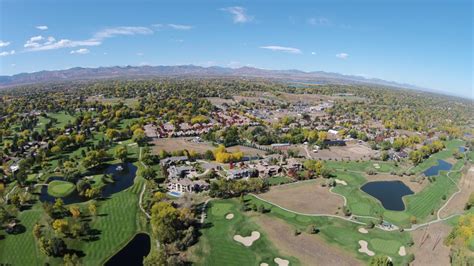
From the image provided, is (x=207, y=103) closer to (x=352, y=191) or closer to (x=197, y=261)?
(x=352, y=191)

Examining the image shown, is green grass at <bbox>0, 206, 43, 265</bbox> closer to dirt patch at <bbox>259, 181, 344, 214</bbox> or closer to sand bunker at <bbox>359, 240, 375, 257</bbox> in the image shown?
dirt patch at <bbox>259, 181, 344, 214</bbox>

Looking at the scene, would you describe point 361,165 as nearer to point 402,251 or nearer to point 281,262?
point 402,251

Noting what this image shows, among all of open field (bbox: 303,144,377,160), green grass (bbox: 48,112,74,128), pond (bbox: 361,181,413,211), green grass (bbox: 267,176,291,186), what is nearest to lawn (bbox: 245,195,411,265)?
pond (bbox: 361,181,413,211)

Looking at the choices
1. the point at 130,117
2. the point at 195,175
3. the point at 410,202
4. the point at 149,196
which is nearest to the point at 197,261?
the point at 149,196

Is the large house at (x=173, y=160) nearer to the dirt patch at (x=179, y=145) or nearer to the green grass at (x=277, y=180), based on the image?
the dirt patch at (x=179, y=145)

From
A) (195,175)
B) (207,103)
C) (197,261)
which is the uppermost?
(207,103)
